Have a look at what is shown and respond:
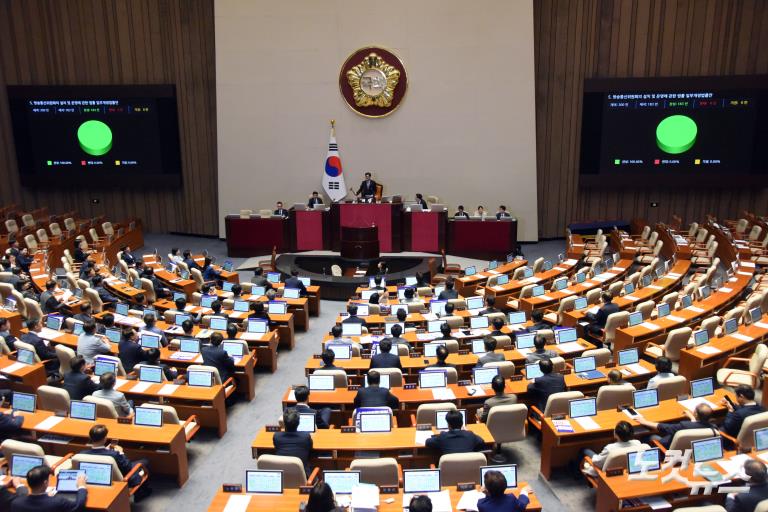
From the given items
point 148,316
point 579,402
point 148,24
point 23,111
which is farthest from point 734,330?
point 23,111

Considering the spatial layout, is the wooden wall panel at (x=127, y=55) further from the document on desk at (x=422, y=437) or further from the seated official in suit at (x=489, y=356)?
the document on desk at (x=422, y=437)

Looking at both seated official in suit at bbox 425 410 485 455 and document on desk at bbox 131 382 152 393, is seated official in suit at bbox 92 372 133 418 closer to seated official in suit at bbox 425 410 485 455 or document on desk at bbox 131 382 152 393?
document on desk at bbox 131 382 152 393

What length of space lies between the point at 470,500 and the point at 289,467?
158 centimetres

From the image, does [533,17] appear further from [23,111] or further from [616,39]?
[23,111]

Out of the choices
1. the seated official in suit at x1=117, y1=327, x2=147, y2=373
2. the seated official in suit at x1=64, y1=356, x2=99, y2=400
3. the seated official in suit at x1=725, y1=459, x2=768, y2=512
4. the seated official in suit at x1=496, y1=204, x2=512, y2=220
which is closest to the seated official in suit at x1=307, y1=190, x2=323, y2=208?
the seated official in suit at x1=496, y1=204, x2=512, y2=220

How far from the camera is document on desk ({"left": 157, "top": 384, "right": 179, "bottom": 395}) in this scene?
286 inches

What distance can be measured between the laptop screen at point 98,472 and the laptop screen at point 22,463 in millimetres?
404

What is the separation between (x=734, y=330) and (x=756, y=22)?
12828 mm

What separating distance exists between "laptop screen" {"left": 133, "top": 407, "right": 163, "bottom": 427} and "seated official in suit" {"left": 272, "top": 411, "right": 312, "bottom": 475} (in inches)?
55.3

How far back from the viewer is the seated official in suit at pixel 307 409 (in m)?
6.39

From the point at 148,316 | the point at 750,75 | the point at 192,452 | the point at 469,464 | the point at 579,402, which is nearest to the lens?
the point at 469,464

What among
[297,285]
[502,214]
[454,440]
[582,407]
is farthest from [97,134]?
[582,407]

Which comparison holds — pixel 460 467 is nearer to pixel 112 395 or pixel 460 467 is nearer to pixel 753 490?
pixel 753 490

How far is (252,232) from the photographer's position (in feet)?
57.9
